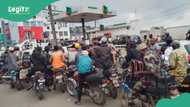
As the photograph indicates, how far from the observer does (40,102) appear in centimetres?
879

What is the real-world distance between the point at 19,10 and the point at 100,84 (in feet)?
19.6

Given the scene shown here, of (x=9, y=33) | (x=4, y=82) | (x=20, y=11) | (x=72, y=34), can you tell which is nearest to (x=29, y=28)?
(x=9, y=33)

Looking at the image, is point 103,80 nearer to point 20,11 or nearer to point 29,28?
point 20,11

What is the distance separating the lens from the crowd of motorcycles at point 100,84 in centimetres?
578

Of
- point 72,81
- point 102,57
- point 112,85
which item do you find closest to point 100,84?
point 112,85

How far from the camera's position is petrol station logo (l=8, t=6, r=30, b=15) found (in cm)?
152

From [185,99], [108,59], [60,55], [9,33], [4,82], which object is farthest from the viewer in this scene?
[9,33]

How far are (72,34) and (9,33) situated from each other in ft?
106

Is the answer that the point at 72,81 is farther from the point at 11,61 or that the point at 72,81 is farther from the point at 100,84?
the point at 11,61

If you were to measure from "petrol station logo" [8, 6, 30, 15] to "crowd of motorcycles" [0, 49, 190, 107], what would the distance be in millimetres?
Result: 2919

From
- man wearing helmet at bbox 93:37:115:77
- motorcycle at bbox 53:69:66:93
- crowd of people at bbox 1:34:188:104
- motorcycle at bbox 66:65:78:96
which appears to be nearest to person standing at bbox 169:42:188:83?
crowd of people at bbox 1:34:188:104

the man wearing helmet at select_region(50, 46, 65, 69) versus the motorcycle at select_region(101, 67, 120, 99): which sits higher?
the man wearing helmet at select_region(50, 46, 65, 69)

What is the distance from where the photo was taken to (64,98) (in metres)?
8.84

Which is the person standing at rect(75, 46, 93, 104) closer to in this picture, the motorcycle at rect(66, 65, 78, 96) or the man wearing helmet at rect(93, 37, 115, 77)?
the motorcycle at rect(66, 65, 78, 96)
